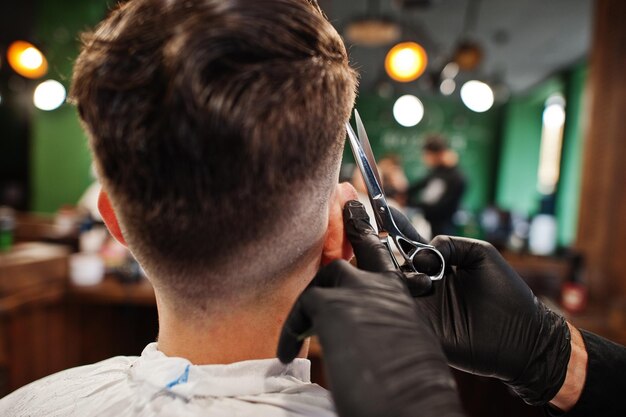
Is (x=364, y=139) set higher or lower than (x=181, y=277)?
higher

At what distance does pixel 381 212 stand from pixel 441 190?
4469 mm

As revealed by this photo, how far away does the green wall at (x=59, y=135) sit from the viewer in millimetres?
6781

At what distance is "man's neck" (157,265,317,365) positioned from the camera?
2.59 ft

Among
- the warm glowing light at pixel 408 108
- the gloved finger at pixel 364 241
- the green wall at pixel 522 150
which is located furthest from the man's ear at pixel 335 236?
the green wall at pixel 522 150

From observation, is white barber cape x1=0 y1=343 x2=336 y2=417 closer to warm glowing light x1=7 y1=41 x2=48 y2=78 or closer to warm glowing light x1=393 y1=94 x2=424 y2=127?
warm glowing light x1=7 y1=41 x2=48 y2=78

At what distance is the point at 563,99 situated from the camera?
28.2 feet

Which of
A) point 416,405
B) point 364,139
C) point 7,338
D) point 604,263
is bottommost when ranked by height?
point 7,338

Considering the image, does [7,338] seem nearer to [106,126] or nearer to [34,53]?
[106,126]

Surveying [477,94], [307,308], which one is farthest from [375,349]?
[477,94]

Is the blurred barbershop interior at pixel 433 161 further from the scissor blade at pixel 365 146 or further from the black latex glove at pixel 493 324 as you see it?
the black latex glove at pixel 493 324

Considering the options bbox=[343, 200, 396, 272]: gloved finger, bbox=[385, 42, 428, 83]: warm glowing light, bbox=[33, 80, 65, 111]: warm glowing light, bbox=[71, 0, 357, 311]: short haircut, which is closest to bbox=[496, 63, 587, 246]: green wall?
bbox=[385, 42, 428, 83]: warm glowing light

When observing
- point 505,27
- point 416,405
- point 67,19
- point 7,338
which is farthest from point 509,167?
point 416,405

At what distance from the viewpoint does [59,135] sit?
7203 millimetres

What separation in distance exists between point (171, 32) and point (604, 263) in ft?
11.1
